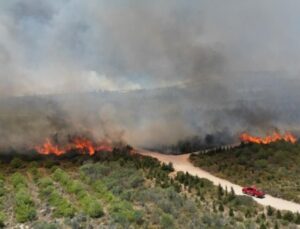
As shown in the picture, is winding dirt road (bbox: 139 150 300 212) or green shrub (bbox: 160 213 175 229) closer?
green shrub (bbox: 160 213 175 229)

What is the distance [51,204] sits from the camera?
45.7 meters

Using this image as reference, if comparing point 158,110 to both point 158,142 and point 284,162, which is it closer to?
point 158,142

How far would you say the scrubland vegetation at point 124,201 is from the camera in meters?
39.6

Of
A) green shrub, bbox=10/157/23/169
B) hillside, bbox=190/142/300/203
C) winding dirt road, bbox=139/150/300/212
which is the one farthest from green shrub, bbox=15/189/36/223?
hillside, bbox=190/142/300/203

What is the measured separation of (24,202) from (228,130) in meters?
61.1

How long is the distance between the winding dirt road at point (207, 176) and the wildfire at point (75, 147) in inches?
310

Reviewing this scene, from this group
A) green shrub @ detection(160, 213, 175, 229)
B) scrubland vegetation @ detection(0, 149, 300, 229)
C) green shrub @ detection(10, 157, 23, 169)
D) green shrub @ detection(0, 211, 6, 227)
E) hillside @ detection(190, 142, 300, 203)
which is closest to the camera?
green shrub @ detection(160, 213, 175, 229)

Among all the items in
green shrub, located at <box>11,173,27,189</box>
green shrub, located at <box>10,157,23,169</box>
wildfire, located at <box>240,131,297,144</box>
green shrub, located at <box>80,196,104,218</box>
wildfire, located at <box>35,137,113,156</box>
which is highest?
wildfire, located at <box>240,131,297,144</box>

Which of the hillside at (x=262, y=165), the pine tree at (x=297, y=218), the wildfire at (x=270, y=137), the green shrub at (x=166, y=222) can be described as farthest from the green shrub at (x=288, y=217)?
the wildfire at (x=270, y=137)

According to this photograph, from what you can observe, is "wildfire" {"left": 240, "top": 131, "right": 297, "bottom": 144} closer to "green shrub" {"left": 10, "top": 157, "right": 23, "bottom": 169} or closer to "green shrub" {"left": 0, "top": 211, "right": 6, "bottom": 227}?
"green shrub" {"left": 10, "top": 157, "right": 23, "bottom": 169}

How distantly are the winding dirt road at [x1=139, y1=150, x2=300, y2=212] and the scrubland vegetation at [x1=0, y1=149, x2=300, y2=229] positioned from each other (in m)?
2.19

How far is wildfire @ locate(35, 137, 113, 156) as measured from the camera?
79.2 metres

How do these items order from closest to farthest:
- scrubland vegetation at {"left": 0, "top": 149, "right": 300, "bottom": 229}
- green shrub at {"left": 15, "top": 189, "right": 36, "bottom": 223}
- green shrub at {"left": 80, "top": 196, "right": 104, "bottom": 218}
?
scrubland vegetation at {"left": 0, "top": 149, "right": 300, "bottom": 229} → green shrub at {"left": 80, "top": 196, "right": 104, "bottom": 218} → green shrub at {"left": 15, "top": 189, "right": 36, "bottom": 223}

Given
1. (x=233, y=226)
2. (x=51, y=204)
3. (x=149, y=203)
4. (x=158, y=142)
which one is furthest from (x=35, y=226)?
(x=158, y=142)
